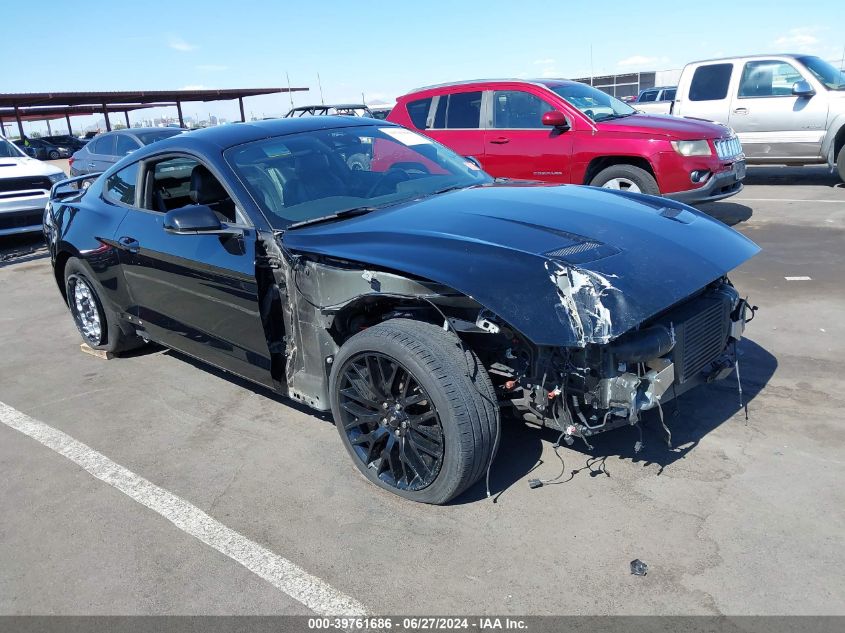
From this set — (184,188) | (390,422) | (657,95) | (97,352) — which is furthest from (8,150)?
(657,95)

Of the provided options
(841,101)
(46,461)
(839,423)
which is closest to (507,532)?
(839,423)

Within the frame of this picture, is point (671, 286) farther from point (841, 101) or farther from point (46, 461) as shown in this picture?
point (841, 101)

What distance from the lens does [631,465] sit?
Answer: 342cm

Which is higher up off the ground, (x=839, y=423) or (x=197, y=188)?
(x=197, y=188)

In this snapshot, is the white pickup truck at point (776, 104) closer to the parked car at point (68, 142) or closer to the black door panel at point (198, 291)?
the black door panel at point (198, 291)

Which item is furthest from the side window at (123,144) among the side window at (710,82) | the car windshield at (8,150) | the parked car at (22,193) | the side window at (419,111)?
the side window at (710,82)

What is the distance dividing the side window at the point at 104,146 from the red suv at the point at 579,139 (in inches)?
286

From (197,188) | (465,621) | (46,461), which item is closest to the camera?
(465,621)

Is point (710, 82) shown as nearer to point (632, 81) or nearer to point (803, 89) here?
point (803, 89)

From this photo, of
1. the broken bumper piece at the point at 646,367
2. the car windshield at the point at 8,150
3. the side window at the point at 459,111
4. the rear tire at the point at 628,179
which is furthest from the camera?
the car windshield at the point at 8,150

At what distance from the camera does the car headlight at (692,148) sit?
7844 millimetres

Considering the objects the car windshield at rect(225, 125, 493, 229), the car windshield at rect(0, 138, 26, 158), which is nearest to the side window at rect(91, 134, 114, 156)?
the car windshield at rect(0, 138, 26, 158)

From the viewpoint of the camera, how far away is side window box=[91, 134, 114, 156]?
13.7 m

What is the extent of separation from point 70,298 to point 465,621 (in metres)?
4.56
